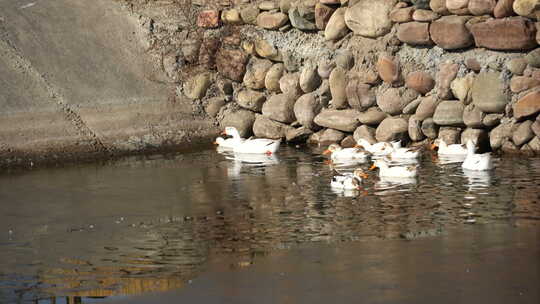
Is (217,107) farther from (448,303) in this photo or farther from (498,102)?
(448,303)

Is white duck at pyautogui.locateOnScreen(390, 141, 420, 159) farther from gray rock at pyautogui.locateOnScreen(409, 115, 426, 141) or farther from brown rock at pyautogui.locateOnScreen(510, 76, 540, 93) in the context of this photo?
brown rock at pyautogui.locateOnScreen(510, 76, 540, 93)

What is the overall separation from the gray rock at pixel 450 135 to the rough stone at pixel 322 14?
3.73 metres

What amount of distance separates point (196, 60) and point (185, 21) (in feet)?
3.66

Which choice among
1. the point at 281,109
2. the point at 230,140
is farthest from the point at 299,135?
the point at 230,140

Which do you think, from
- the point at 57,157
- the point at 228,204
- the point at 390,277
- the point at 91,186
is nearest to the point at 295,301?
the point at 390,277

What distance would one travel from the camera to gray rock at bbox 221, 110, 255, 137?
2183 centimetres

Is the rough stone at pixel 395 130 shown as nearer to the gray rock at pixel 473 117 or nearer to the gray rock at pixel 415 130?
the gray rock at pixel 415 130

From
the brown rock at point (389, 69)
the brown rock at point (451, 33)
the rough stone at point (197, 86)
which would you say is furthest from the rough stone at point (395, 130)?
the rough stone at point (197, 86)

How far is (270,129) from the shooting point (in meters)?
21.3

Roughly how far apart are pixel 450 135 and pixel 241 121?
5000 millimetres

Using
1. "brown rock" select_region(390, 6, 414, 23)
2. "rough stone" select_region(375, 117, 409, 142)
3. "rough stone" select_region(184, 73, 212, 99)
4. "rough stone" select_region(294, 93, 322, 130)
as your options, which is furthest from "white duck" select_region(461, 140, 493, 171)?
"rough stone" select_region(184, 73, 212, 99)

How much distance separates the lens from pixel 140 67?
2288 cm

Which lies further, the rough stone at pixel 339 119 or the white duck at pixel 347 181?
the rough stone at pixel 339 119

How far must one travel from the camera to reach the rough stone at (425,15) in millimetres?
18719
